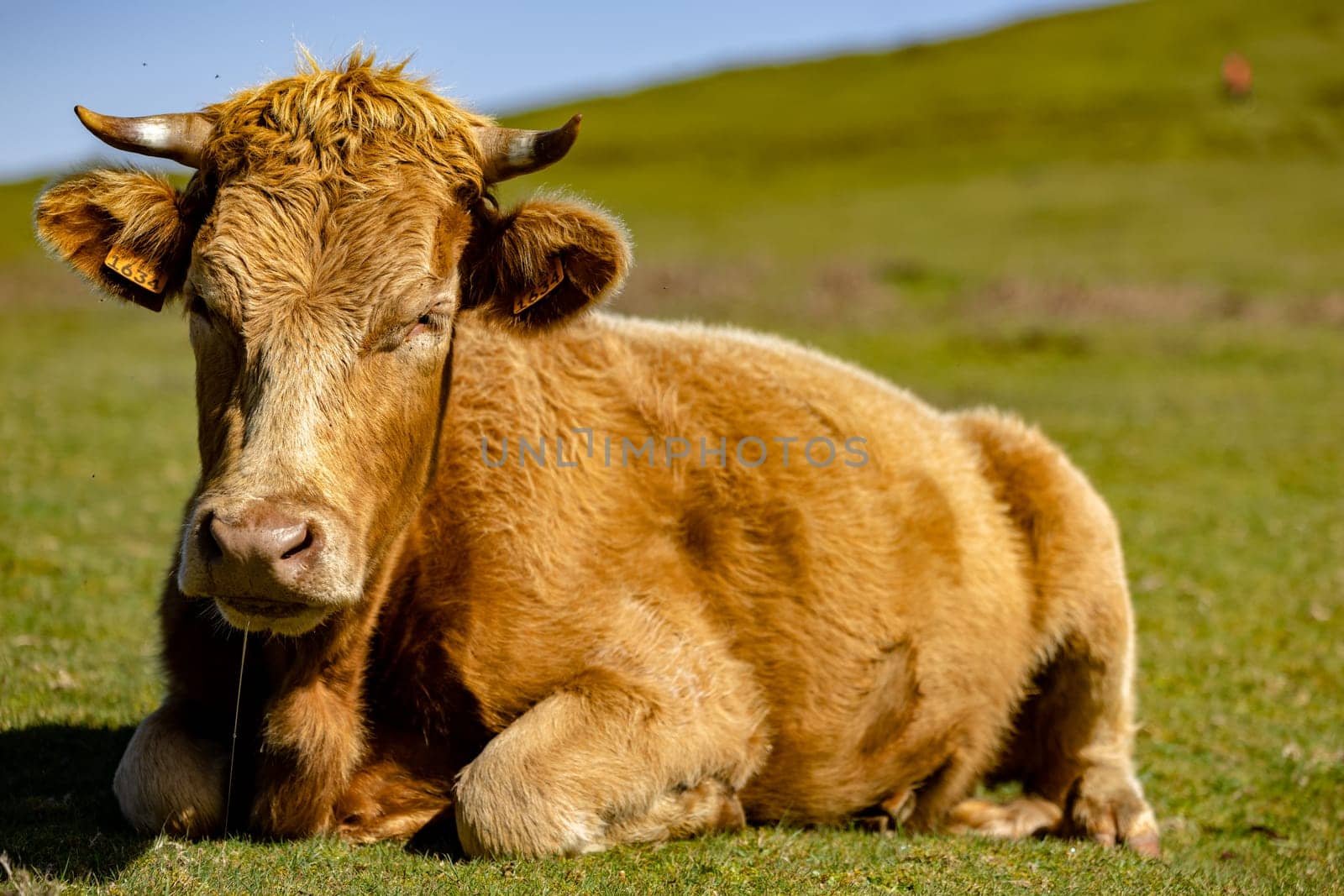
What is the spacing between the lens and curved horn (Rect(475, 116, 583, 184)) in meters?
5.07

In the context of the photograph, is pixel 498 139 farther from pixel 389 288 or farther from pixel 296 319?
pixel 296 319

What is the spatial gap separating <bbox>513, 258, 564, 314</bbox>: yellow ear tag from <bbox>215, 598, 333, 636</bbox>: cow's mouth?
5.05 ft

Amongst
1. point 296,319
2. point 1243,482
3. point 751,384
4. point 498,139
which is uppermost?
point 498,139

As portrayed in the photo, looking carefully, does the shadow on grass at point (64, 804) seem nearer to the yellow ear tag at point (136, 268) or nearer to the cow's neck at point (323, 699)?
the cow's neck at point (323, 699)

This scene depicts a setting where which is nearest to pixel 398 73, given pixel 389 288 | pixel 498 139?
pixel 498 139

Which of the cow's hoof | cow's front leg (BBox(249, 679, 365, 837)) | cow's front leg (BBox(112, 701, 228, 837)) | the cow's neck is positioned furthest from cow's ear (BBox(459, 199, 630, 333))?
the cow's hoof

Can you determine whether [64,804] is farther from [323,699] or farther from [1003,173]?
[1003,173]

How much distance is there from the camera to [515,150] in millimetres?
5230

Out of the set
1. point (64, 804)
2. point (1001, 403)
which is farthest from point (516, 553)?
point (1001, 403)

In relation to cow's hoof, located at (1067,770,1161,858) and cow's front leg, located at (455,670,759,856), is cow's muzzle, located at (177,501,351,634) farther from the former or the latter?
cow's hoof, located at (1067,770,1161,858)

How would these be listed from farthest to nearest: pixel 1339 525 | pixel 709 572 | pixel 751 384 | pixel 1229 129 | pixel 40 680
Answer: pixel 1229 129
pixel 1339 525
pixel 40 680
pixel 751 384
pixel 709 572

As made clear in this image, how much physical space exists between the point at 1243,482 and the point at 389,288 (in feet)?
43.5

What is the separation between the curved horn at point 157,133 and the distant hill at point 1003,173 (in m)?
25.8

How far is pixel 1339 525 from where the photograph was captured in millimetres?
13508
